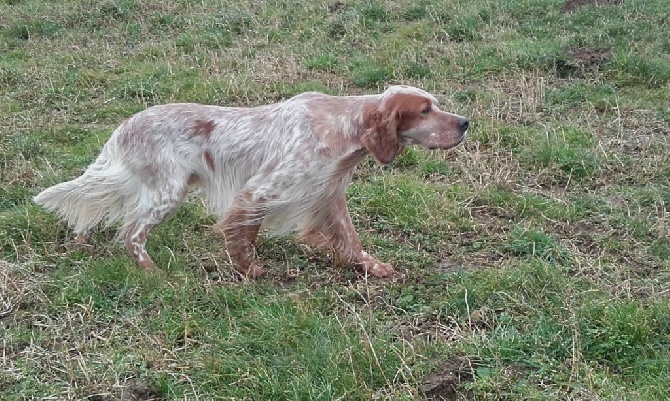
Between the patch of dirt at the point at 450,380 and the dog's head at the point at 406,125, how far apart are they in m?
1.52

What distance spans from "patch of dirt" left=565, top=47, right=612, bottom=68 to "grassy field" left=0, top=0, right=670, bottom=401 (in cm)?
4

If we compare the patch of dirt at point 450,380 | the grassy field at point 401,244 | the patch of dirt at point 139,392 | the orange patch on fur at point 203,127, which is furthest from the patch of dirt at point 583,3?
the patch of dirt at point 139,392

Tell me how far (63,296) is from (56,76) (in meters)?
5.51

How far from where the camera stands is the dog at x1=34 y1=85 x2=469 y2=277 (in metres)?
5.10

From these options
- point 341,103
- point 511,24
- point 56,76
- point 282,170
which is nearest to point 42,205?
point 282,170

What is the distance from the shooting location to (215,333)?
4.40 metres

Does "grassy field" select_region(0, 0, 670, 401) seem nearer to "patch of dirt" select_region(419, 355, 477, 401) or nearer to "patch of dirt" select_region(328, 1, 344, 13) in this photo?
"patch of dirt" select_region(419, 355, 477, 401)

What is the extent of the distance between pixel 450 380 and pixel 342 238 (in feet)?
5.71

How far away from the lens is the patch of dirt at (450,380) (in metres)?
3.79

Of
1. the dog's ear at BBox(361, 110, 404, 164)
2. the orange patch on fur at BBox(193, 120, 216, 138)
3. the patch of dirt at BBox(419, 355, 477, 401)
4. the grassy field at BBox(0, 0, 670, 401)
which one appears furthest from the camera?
the orange patch on fur at BBox(193, 120, 216, 138)

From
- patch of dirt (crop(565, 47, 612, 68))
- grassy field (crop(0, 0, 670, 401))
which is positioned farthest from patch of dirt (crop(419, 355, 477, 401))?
patch of dirt (crop(565, 47, 612, 68))

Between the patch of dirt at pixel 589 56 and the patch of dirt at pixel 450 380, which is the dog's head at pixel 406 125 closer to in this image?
the patch of dirt at pixel 450 380

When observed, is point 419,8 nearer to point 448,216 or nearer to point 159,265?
point 448,216

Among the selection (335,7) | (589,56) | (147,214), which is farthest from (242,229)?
(335,7)
